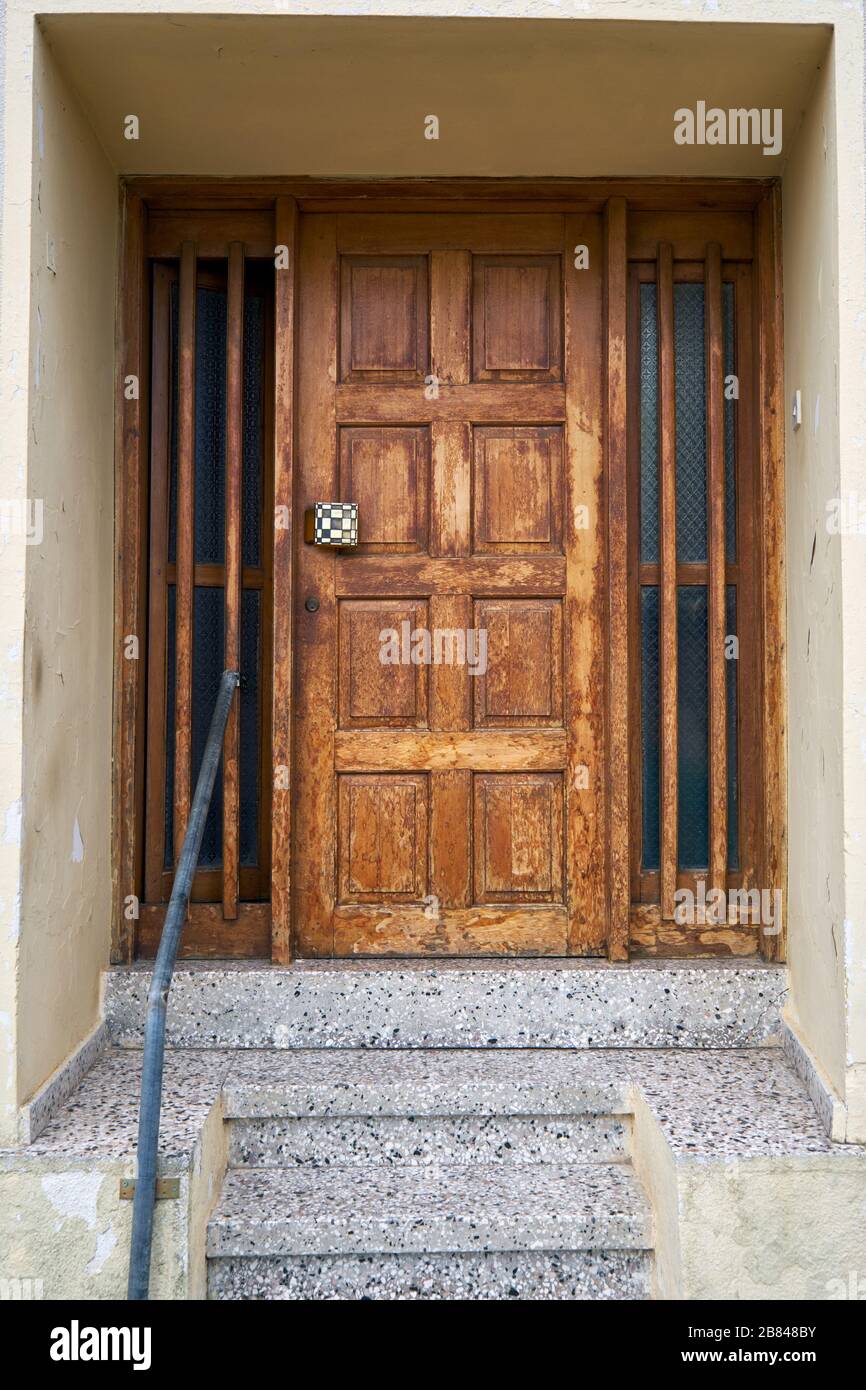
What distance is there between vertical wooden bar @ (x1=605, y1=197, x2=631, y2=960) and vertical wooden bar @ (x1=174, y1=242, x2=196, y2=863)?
1124mm

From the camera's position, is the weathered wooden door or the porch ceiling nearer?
the porch ceiling

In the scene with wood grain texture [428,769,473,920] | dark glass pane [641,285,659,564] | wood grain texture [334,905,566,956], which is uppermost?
dark glass pane [641,285,659,564]

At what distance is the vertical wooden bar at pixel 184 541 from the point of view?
307cm

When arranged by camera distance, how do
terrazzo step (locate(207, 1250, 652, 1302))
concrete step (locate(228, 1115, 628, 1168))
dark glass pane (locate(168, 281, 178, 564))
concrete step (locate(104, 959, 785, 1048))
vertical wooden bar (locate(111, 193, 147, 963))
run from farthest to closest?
dark glass pane (locate(168, 281, 178, 564)) → vertical wooden bar (locate(111, 193, 147, 963)) → concrete step (locate(104, 959, 785, 1048)) → concrete step (locate(228, 1115, 628, 1168)) → terrazzo step (locate(207, 1250, 652, 1302))

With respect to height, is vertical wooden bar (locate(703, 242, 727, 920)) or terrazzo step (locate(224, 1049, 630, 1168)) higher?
vertical wooden bar (locate(703, 242, 727, 920))

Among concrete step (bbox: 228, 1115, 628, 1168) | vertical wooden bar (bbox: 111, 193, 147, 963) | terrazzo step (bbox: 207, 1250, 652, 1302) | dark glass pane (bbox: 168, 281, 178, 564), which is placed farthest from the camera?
dark glass pane (bbox: 168, 281, 178, 564)

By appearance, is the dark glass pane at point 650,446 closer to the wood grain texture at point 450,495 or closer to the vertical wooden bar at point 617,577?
the vertical wooden bar at point 617,577

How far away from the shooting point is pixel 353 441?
3.12 meters

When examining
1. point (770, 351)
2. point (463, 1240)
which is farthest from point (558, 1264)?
point (770, 351)

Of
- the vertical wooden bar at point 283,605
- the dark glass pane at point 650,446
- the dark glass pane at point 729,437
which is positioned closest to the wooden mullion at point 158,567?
the vertical wooden bar at point 283,605

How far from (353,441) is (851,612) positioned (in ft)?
4.63

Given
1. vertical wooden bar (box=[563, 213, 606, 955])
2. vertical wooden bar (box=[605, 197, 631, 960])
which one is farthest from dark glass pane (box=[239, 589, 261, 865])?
vertical wooden bar (box=[605, 197, 631, 960])

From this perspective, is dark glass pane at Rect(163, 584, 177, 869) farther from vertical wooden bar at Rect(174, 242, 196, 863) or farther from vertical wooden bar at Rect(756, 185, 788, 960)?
vertical wooden bar at Rect(756, 185, 788, 960)

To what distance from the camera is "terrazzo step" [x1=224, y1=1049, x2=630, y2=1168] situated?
263cm
